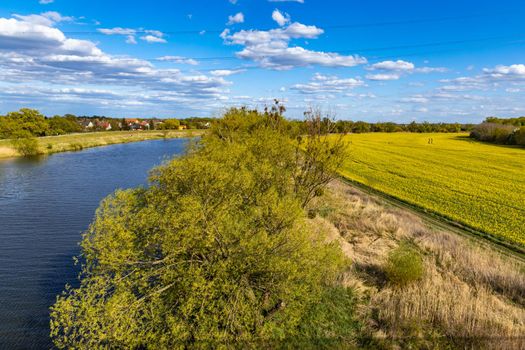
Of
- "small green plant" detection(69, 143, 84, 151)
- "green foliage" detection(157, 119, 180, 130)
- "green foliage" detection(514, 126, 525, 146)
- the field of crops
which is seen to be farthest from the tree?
"green foliage" detection(514, 126, 525, 146)

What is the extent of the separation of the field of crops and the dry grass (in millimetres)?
5794

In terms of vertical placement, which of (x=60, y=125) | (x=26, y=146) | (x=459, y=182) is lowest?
(x=459, y=182)

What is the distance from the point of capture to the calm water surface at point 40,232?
50.0 feet

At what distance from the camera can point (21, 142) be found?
220 ft

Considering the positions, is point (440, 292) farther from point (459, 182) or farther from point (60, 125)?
point (60, 125)

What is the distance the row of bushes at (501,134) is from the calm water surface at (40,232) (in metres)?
76.1

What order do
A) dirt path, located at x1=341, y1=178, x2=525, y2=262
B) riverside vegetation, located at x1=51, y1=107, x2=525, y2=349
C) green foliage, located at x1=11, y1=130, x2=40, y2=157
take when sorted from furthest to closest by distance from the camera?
green foliage, located at x1=11, y1=130, x2=40, y2=157 → dirt path, located at x1=341, y1=178, x2=525, y2=262 → riverside vegetation, located at x1=51, y1=107, x2=525, y2=349

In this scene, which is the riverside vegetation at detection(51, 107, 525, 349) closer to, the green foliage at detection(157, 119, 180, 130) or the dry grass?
the dry grass

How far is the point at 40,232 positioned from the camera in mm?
24719

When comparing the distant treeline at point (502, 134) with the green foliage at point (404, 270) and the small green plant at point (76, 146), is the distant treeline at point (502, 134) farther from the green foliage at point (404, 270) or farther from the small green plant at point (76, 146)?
the small green plant at point (76, 146)

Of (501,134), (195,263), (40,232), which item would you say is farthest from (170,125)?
(195,263)

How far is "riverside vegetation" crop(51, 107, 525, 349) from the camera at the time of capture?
10.3m

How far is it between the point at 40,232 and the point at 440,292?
27.1 m

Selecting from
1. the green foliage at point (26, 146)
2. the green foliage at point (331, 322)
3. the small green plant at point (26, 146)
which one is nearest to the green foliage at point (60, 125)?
the green foliage at point (26, 146)
